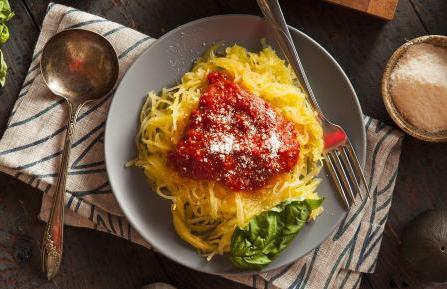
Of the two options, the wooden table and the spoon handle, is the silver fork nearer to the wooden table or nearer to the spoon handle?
the wooden table

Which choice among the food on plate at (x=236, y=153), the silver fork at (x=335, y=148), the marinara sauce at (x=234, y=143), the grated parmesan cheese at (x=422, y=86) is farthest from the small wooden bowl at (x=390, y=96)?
the marinara sauce at (x=234, y=143)

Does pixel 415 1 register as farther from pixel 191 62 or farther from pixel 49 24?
pixel 49 24

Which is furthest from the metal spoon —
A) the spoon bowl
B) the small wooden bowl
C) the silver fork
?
the small wooden bowl

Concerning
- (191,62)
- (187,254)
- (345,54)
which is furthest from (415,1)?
(187,254)

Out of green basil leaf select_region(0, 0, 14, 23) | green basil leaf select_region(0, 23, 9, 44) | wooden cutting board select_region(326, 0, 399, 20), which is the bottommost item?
wooden cutting board select_region(326, 0, 399, 20)

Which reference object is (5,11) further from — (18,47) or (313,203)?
(313,203)
